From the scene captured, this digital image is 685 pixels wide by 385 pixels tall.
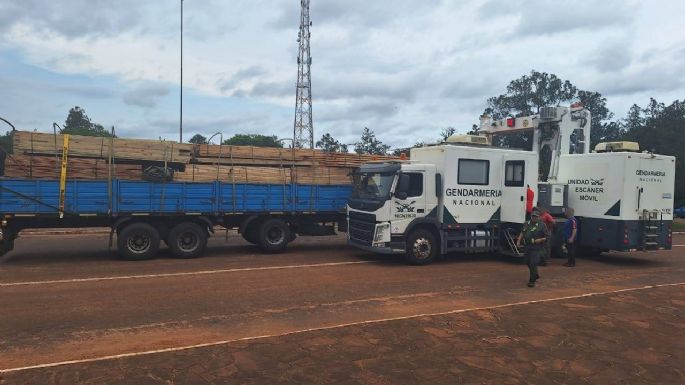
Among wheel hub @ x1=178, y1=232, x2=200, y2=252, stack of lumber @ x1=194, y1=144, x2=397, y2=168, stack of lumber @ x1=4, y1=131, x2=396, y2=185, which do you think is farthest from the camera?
stack of lumber @ x1=194, y1=144, x2=397, y2=168

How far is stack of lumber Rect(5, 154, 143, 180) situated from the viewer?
11.0 meters

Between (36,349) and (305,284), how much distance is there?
4.77m

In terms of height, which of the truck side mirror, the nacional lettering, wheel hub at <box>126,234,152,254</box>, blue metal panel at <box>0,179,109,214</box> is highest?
the nacional lettering

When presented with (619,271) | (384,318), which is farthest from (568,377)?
(619,271)

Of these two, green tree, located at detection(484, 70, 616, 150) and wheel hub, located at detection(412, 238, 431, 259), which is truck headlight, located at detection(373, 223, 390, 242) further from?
green tree, located at detection(484, 70, 616, 150)

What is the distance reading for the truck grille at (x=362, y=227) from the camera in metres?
12.2

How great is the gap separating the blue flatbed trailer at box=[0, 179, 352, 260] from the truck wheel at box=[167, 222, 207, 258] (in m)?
0.01

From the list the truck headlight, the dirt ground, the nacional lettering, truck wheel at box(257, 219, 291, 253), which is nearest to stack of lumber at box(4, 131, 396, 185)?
truck wheel at box(257, 219, 291, 253)

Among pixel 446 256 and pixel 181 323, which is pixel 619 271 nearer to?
pixel 446 256

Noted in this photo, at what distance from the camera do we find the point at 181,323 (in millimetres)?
6762

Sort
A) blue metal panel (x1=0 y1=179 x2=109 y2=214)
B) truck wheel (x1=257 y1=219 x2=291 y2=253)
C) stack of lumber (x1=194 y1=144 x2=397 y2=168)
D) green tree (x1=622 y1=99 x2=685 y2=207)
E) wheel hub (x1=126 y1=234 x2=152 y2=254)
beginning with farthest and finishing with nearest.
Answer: green tree (x1=622 y1=99 x2=685 y2=207), truck wheel (x1=257 y1=219 x2=291 y2=253), stack of lumber (x1=194 y1=144 x2=397 y2=168), wheel hub (x1=126 y1=234 x2=152 y2=254), blue metal panel (x1=0 y1=179 x2=109 y2=214)

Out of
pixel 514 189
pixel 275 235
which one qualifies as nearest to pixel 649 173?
pixel 514 189

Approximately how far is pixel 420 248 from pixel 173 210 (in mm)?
6092

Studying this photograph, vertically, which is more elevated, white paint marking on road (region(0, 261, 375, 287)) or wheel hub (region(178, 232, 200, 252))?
wheel hub (region(178, 232, 200, 252))
